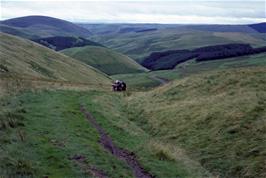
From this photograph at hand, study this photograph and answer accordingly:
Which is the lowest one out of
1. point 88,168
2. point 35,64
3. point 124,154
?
point 35,64

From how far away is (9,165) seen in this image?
16.9 meters

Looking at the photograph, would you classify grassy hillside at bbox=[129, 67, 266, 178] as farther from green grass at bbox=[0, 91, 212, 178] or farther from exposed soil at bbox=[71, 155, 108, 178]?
exposed soil at bbox=[71, 155, 108, 178]

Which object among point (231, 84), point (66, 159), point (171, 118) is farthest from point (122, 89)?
point (66, 159)

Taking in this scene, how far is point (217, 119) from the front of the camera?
28.9 m

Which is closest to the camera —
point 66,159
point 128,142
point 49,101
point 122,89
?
point 66,159

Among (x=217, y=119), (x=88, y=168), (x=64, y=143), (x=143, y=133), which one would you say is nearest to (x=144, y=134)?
(x=143, y=133)

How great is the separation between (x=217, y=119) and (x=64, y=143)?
481 inches

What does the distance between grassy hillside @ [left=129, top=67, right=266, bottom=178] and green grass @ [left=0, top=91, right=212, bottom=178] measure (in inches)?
63.9

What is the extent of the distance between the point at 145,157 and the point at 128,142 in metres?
3.28

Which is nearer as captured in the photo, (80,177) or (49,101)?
(80,177)

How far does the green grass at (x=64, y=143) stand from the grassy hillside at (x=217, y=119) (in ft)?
5.32

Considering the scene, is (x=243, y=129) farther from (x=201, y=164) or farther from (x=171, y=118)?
(x=171, y=118)

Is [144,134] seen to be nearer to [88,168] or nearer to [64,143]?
[64,143]

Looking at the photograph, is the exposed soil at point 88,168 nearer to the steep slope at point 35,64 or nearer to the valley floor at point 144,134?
the valley floor at point 144,134
